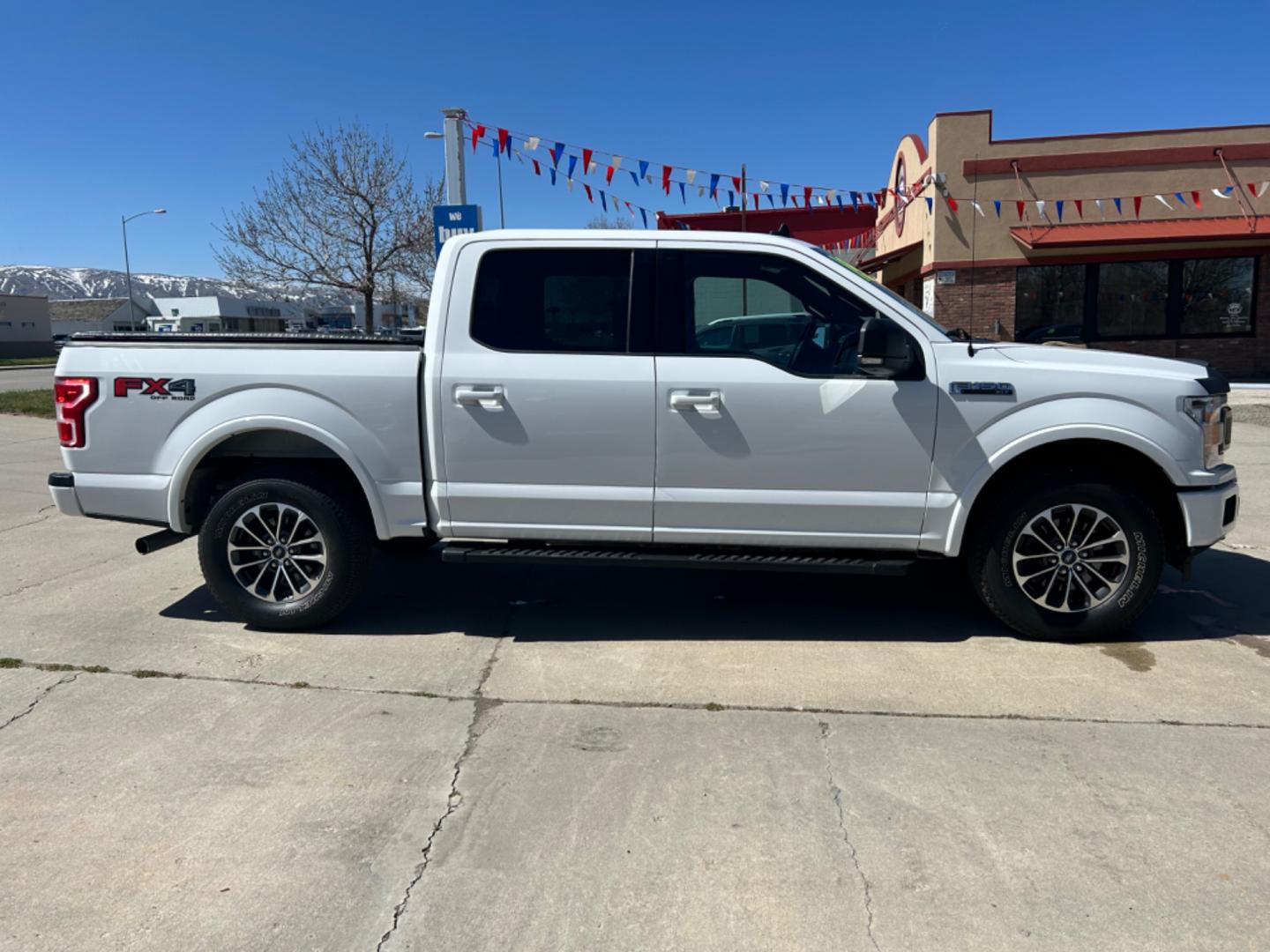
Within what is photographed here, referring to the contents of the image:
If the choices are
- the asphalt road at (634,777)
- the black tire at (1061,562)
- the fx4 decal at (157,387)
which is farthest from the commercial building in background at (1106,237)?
the fx4 decal at (157,387)

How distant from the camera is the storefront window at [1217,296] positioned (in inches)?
771

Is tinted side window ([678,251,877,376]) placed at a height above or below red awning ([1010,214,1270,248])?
below

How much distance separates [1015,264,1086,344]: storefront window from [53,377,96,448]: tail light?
1892 cm

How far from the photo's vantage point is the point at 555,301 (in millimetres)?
4637

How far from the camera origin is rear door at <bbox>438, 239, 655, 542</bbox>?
4.50 meters

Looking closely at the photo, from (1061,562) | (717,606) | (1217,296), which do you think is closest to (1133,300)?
(1217,296)

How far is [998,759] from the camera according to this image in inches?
137

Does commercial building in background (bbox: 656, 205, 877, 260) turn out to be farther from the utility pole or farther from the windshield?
the windshield

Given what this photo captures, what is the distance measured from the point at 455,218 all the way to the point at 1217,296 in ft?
57.3

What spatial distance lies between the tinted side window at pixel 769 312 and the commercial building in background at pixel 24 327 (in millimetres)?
70534

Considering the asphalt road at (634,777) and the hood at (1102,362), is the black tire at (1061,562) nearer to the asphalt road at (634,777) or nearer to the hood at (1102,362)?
the asphalt road at (634,777)

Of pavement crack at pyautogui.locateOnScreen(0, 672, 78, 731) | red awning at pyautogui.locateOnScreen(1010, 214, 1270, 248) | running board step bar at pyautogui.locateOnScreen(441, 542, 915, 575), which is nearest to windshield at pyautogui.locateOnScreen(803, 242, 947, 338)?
running board step bar at pyautogui.locateOnScreen(441, 542, 915, 575)

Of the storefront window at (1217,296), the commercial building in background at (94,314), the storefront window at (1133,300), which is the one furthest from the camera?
the commercial building in background at (94,314)

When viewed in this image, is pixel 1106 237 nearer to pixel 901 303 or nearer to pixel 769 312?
pixel 901 303
